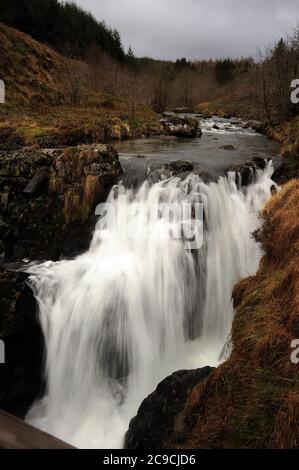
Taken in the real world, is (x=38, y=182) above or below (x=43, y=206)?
above

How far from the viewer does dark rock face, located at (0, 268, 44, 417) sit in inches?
Answer: 201

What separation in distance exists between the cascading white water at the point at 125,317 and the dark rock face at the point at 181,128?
1109 centimetres

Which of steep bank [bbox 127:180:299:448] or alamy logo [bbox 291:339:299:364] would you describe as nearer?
steep bank [bbox 127:180:299:448]

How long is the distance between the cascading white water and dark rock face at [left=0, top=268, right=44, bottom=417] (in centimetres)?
17

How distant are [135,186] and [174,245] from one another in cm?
234

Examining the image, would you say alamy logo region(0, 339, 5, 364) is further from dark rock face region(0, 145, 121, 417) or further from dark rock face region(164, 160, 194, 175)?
dark rock face region(164, 160, 194, 175)

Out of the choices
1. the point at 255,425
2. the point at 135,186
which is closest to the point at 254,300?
the point at 255,425

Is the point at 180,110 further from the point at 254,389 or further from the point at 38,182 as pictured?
the point at 254,389

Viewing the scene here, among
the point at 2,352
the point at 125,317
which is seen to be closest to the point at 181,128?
the point at 125,317

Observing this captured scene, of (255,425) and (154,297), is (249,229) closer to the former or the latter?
(154,297)

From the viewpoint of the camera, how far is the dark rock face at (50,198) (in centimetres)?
700

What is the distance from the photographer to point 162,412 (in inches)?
147

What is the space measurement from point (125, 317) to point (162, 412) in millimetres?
2146

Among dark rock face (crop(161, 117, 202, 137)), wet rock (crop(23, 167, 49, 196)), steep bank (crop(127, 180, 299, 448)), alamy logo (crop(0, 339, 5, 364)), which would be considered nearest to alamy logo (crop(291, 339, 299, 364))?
steep bank (crop(127, 180, 299, 448))
